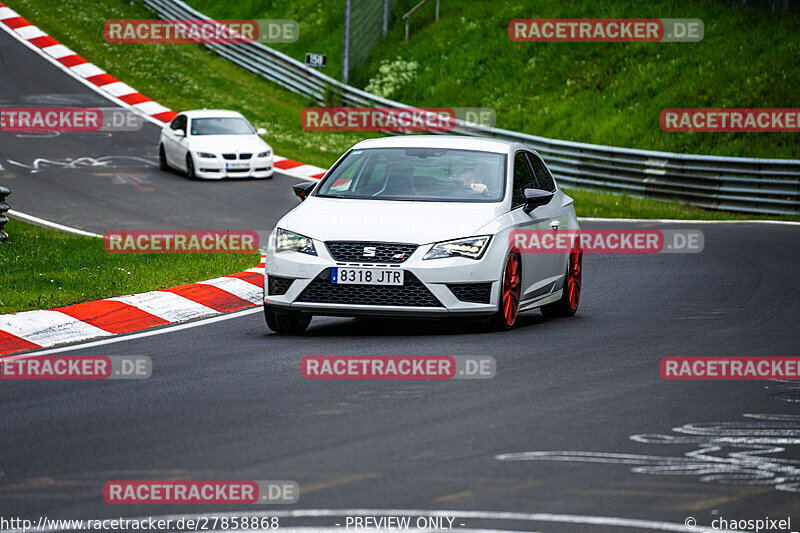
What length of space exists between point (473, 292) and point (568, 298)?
6.82 feet

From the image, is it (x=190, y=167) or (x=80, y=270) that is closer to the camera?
(x=80, y=270)

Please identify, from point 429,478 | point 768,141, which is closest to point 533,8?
point 768,141

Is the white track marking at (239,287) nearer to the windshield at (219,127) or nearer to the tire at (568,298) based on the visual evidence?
the tire at (568,298)

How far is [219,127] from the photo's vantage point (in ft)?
92.9

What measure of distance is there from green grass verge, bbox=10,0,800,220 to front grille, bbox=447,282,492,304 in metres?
14.4

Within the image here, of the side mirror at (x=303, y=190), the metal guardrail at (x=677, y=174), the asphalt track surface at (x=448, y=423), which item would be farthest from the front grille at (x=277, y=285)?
the metal guardrail at (x=677, y=174)

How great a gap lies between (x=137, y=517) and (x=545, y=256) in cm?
652

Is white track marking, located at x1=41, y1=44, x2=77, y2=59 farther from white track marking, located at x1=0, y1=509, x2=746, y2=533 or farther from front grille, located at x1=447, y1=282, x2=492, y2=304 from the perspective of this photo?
white track marking, located at x1=0, y1=509, x2=746, y2=533

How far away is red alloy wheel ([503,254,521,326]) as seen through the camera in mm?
10328

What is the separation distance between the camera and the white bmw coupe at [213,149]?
2702 cm

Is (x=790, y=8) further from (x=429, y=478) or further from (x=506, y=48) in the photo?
(x=429, y=478)

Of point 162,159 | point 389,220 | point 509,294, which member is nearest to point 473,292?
point 509,294

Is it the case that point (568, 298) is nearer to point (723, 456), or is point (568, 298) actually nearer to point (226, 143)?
point (723, 456)

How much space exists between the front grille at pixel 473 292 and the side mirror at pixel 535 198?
112 cm
